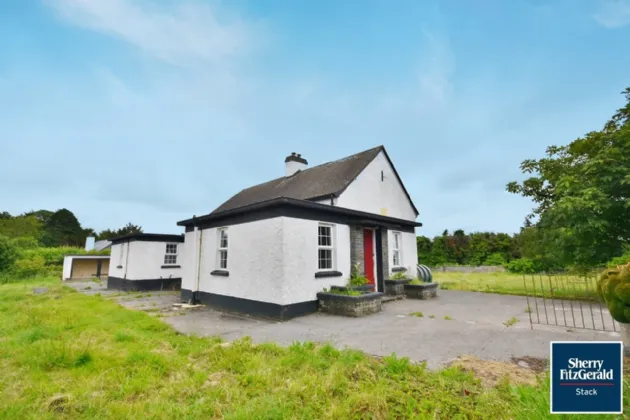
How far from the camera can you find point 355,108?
12969 millimetres

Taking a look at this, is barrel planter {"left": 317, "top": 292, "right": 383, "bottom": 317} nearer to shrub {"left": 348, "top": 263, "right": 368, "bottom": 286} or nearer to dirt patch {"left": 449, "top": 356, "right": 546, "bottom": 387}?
shrub {"left": 348, "top": 263, "right": 368, "bottom": 286}

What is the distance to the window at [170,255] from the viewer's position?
53.4 feet

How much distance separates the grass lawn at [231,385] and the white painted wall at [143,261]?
417 inches

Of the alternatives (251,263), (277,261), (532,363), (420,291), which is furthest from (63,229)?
(532,363)

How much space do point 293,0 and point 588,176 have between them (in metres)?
13.1

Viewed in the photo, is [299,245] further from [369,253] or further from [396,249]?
[396,249]

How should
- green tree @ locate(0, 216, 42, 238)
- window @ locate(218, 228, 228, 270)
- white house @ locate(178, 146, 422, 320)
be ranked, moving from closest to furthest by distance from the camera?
white house @ locate(178, 146, 422, 320) < window @ locate(218, 228, 228, 270) < green tree @ locate(0, 216, 42, 238)

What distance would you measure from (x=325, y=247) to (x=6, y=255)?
1022 inches

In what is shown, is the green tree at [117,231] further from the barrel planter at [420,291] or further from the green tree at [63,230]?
the barrel planter at [420,291]

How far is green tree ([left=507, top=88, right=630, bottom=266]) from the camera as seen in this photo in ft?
32.6

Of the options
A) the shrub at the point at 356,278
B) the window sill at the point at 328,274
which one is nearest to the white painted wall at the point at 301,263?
the window sill at the point at 328,274

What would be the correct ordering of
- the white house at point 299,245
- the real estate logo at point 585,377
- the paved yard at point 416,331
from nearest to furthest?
the real estate logo at point 585,377 → the paved yard at point 416,331 → the white house at point 299,245

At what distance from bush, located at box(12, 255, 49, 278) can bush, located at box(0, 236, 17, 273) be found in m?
0.40

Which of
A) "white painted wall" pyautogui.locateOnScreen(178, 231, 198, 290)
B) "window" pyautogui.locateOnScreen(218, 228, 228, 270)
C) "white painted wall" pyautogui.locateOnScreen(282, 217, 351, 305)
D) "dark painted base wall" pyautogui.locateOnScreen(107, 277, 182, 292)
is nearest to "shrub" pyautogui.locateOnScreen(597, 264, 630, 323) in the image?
"white painted wall" pyautogui.locateOnScreen(282, 217, 351, 305)
